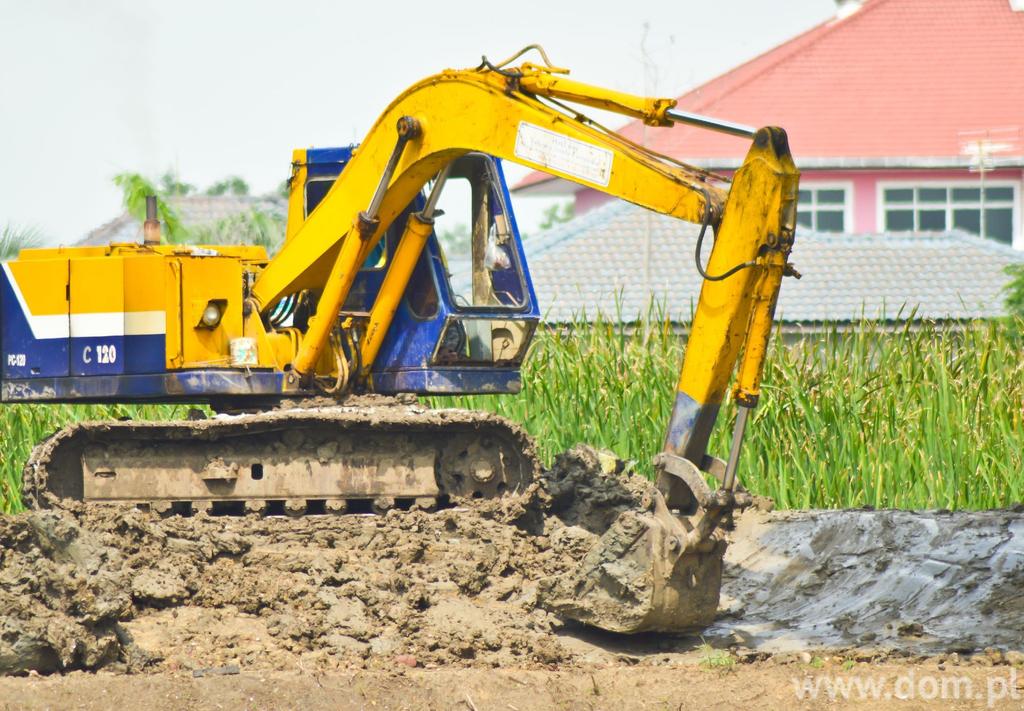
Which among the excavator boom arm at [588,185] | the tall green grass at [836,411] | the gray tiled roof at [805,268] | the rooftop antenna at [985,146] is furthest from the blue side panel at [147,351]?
the rooftop antenna at [985,146]

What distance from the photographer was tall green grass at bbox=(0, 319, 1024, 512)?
11172 millimetres

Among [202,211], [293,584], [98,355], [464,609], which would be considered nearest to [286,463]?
[98,355]

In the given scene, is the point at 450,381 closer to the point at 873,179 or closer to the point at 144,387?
the point at 144,387

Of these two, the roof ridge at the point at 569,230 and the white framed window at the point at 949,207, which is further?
the white framed window at the point at 949,207

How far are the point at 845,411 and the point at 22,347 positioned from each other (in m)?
5.86

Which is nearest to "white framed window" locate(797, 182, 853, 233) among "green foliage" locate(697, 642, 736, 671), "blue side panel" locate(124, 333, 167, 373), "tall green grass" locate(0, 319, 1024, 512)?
"tall green grass" locate(0, 319, 1024, 512)

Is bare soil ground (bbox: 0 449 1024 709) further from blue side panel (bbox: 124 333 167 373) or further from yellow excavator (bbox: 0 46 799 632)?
blue side panel (bbox: 124 333 167 373)

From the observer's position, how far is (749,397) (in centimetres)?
731

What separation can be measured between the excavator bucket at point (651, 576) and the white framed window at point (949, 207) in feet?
95.5
